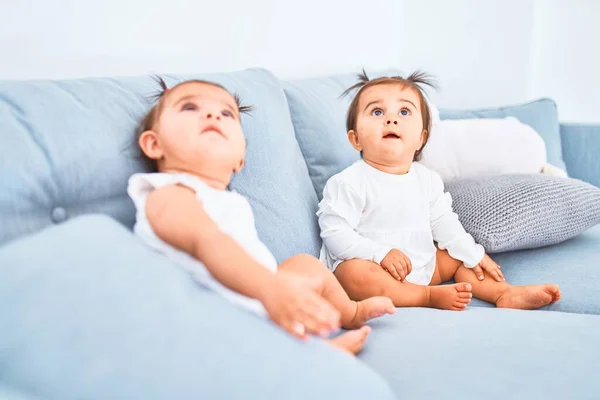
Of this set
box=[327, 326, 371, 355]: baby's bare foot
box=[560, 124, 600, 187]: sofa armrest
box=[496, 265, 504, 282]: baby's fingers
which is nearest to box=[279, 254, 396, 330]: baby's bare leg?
A: box=[327, 326, 371, 355]: baby's bare foot

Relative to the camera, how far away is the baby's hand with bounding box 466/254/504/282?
1629mm

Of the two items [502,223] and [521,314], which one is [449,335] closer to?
[521,314]

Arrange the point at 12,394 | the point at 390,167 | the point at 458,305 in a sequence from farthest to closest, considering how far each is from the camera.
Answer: the point at 390,167 < the point at 458,305 < the point at 12,394

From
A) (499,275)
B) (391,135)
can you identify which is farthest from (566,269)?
(391,135)

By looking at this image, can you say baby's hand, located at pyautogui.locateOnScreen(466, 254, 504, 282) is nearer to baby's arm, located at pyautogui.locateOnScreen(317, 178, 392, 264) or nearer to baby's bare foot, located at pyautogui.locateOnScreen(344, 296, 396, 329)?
baby's arm, located at pyautogui.locateOnScreen(317, 178, 392, 264)

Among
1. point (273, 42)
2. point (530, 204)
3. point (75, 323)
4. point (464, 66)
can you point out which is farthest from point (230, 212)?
point (464, 66)

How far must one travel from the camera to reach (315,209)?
1.63 meters

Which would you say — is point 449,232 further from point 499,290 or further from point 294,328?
point 294,328

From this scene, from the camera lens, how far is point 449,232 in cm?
170

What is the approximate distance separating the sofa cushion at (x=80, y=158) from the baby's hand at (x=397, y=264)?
0.69 ft

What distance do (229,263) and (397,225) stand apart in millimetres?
772

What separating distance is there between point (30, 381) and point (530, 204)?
52.9 inches

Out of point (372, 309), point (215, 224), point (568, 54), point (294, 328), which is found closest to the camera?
point (294, 328)

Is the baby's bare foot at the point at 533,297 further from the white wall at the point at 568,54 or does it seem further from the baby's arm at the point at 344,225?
the white wall at the point at 568,54
